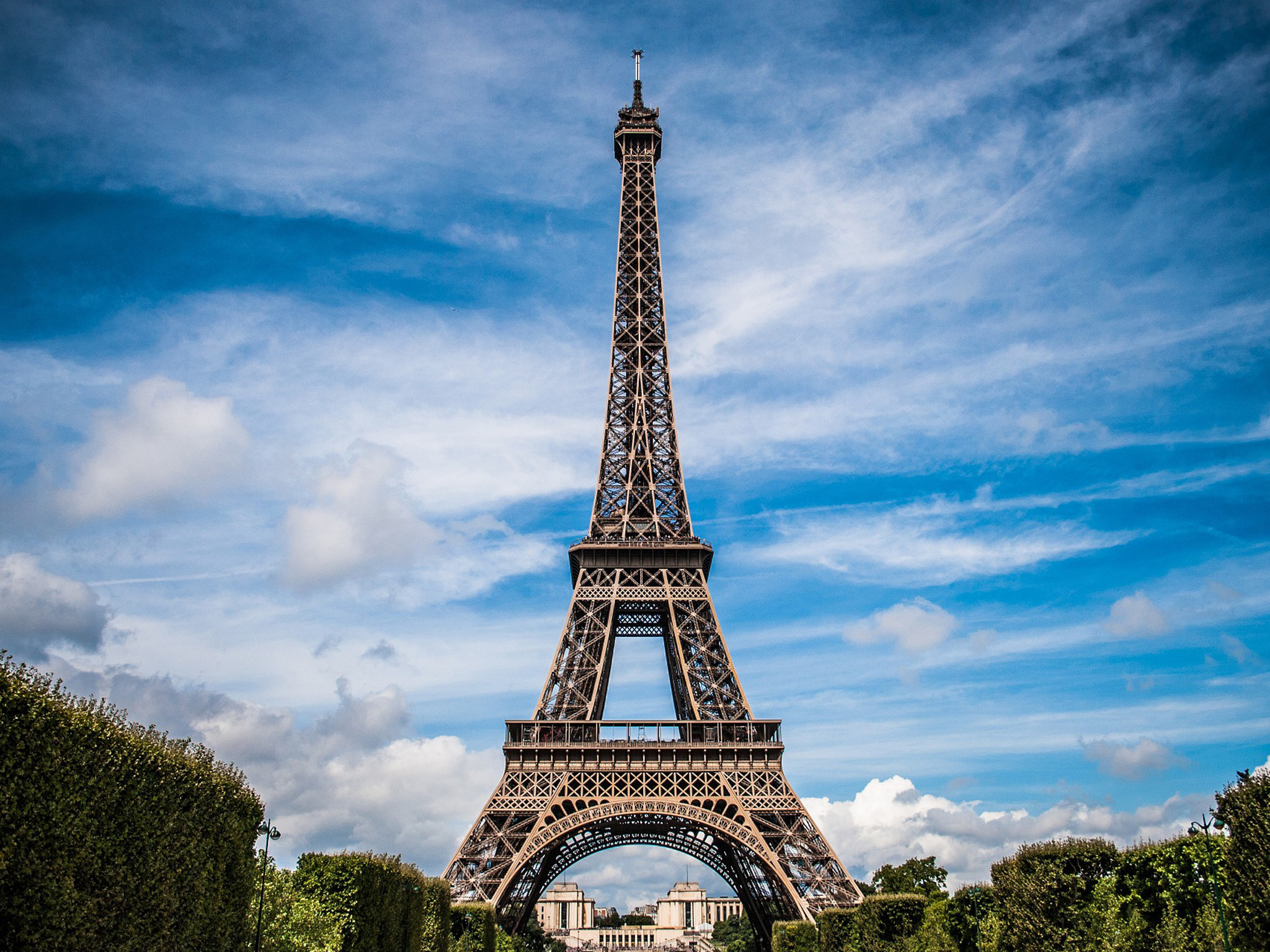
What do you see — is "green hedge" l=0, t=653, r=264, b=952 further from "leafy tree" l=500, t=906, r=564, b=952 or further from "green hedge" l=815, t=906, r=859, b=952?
"leafy tree" l=500, t=906, r=564, b=952

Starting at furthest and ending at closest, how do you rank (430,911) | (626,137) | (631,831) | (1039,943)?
(626,137)
(631,831)
(430,911)
(1039,943)

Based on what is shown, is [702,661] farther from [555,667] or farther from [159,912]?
[159,912]

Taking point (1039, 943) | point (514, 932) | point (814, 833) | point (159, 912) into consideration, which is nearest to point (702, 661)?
point (814, 833)

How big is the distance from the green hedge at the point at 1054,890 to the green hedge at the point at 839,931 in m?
11.0

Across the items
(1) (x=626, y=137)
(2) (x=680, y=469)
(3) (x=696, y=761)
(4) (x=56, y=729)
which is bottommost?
(4) (x=56, y=729)

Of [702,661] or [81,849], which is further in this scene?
[702,661]


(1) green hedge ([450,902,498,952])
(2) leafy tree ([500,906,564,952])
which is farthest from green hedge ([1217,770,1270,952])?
(2) leafy tree ([500,906,564,952])

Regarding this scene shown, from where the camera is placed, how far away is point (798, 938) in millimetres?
43000

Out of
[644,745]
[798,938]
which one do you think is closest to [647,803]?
[644,745]

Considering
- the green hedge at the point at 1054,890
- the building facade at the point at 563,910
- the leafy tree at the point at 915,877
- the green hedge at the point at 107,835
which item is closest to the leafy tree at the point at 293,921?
the green hedge at the point at 107,835

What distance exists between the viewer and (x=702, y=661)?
50969 millimetres

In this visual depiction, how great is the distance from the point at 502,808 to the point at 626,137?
45.0m

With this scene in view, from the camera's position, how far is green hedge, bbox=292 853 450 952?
26797 millimetres

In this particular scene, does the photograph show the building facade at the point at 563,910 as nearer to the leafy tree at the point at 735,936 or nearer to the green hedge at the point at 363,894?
the leafy tree at the point at 735,936
